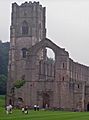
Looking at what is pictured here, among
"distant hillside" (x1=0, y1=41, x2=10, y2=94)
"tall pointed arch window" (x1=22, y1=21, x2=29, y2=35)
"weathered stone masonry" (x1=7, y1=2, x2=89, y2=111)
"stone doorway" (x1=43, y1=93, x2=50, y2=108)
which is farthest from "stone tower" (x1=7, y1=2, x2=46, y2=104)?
"stone doorway" (x1=43, y1=93, x2=50, y2=108)

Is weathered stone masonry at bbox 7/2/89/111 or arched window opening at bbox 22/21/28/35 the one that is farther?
arched window opening at bbox 22/21/28/35

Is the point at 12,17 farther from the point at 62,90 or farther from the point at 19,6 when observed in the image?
the point at 62,90

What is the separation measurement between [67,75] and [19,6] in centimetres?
2136

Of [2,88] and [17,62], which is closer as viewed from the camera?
[17,62]

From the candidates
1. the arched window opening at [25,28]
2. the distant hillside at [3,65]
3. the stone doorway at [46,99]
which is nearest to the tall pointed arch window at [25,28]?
the arched window opening at [25,28]

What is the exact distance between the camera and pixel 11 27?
89.3 meters

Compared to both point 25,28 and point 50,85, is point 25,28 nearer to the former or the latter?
point 25,28

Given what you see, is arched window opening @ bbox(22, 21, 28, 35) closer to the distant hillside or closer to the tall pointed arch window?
the tall pointed arch window

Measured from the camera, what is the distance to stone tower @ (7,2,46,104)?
288 ft

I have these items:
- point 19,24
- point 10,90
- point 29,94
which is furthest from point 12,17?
point 29,94

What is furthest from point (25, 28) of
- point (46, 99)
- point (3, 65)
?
point (3, 65)

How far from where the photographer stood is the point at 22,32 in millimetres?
88375

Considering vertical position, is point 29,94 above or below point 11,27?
below

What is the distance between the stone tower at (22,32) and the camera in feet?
288
